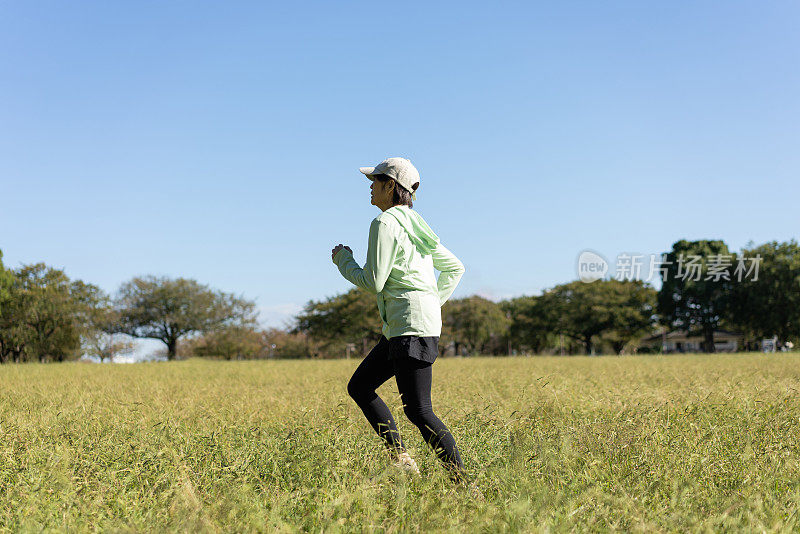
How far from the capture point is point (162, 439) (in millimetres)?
4742

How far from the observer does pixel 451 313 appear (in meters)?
61.0

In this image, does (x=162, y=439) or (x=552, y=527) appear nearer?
(x=552, y=527)

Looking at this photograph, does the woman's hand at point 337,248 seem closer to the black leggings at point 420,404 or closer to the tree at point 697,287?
the black leggings at point 420,404

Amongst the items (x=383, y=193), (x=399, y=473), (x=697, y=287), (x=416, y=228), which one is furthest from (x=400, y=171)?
(x=697, y=287)

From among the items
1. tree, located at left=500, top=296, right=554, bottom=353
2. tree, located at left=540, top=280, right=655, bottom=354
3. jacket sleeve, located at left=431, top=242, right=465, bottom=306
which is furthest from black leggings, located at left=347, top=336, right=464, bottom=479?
tree, located at left=500, top=296, right=554, bottom=353

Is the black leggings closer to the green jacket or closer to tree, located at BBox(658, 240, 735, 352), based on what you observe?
the green jacket

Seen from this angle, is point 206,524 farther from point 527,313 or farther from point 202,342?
point 202,342

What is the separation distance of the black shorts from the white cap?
0.98 m

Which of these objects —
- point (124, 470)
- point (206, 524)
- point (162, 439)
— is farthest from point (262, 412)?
point (206, 524)

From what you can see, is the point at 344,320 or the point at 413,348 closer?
the point at 413,348

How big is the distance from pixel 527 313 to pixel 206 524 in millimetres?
63131

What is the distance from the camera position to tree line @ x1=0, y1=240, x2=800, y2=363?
42.1 meters

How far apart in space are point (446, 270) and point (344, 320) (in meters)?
46.3

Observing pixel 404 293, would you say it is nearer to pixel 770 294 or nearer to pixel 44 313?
pixel 44 313
